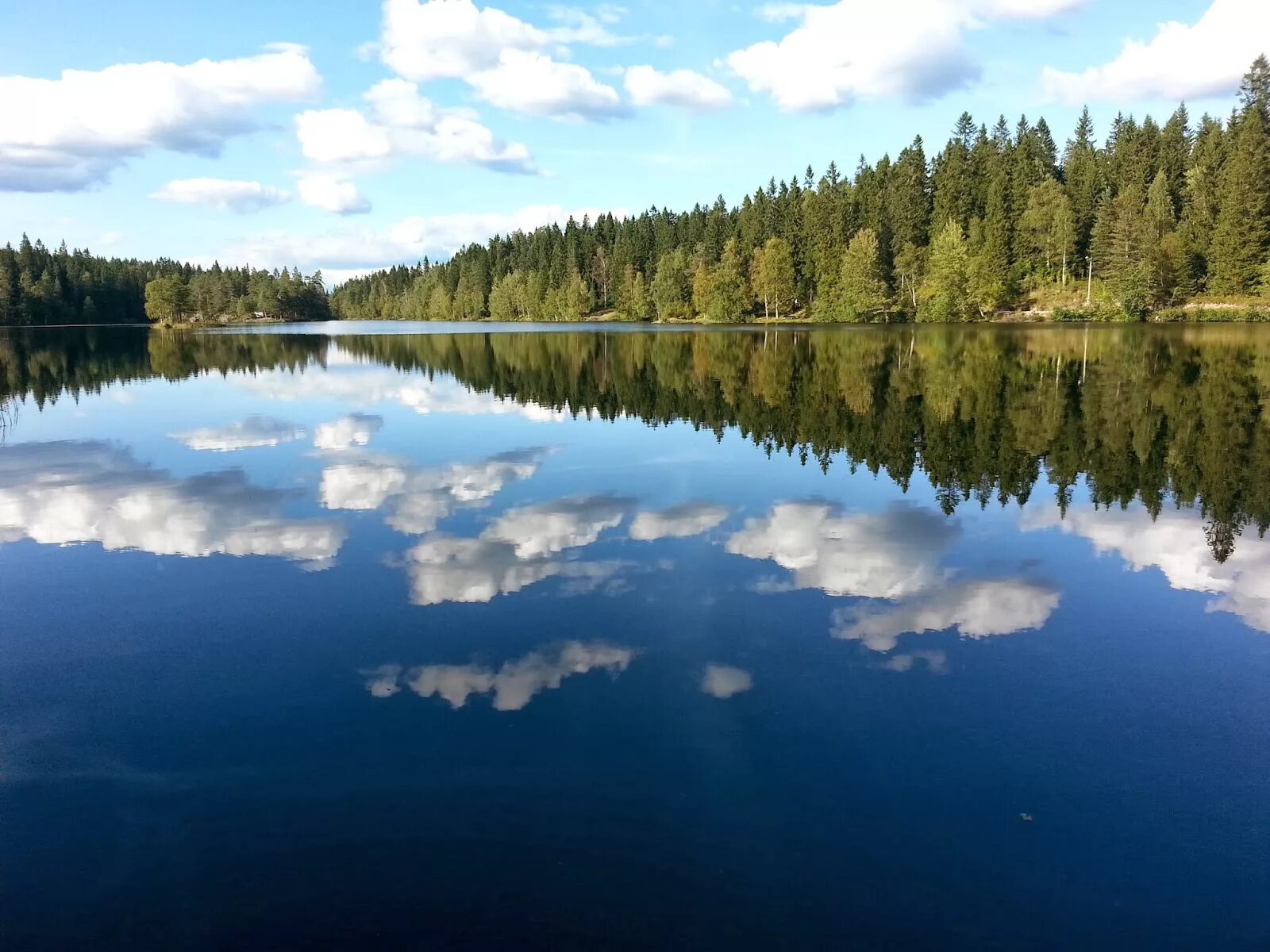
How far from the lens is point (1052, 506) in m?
16.6

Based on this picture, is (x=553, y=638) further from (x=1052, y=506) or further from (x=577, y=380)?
(x=577, y=380)

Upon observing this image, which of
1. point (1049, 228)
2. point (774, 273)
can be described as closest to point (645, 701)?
point (1049, 228)

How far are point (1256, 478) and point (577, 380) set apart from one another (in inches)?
1258

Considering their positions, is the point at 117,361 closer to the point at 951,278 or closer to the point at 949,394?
the point at 949,394

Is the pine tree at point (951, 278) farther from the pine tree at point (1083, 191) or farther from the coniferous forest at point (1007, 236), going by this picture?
the pine tree at point (1083, 191)

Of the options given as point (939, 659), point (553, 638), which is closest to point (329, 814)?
point (553, 638)

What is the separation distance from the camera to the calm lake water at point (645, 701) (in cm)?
595

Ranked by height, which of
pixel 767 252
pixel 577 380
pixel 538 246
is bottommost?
pixel 577 380

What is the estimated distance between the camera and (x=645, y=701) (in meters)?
8.74

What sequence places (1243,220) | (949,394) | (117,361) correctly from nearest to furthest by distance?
(949,394) < (117,361) < (1243,220)

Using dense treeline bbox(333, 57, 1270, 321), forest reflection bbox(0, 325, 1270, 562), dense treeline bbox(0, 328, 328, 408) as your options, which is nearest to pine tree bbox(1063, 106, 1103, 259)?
dense treeline bbox(333, 57, 1270, 321)

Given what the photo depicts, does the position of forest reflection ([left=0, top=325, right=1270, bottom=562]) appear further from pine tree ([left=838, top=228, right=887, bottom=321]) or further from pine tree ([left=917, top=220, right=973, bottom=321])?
pine tree ([left=838, top=228, right=887, bottom=321])

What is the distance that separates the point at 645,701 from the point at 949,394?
1084 inches

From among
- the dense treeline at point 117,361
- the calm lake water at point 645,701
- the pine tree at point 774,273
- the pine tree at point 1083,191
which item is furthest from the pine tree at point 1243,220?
the dense treeline at point 117,361
